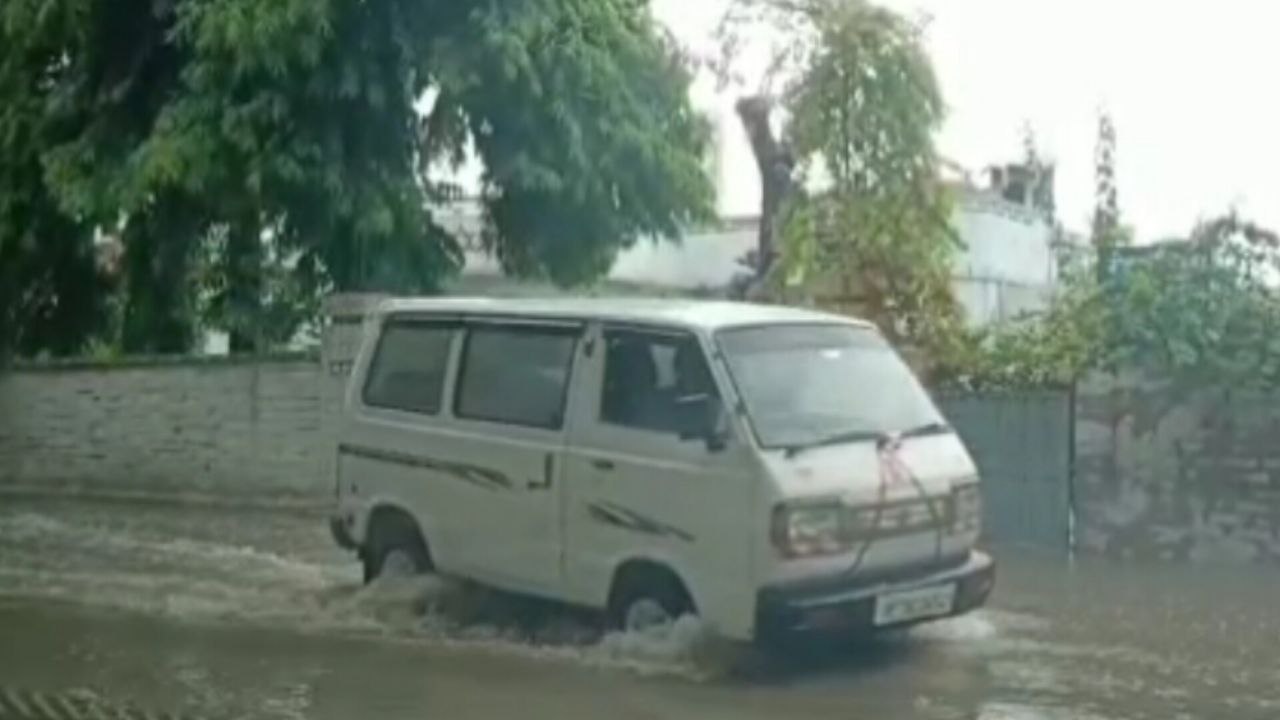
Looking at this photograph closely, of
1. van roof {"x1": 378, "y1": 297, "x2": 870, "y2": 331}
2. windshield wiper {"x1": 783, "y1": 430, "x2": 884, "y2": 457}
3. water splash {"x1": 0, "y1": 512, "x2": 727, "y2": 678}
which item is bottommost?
water splash {"x1": 0, "y1": 512, "x2": 727, "y2": 678}

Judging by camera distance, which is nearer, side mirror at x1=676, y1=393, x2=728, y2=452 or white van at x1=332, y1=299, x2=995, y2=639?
white van at x1=332, y1=299, x2=995, y2=639

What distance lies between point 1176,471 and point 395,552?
233 inches

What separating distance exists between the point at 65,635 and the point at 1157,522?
306 inches

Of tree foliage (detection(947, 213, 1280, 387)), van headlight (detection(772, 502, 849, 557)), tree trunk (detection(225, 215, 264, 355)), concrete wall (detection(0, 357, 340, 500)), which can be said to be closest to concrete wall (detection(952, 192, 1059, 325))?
tree foliage (detection(947, 213, 1280, 387))

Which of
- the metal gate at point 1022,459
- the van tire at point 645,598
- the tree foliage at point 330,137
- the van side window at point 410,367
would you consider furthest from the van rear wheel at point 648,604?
the tree foliage at point 330,137

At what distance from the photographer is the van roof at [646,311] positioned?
374 inches

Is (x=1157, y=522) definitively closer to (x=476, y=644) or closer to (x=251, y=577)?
(x=476, y=644)

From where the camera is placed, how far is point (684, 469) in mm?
9047

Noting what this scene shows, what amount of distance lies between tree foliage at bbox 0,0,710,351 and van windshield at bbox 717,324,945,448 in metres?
6.65

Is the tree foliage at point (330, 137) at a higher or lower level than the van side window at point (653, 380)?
higher

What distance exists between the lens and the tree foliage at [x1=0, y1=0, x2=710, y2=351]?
15672 mm

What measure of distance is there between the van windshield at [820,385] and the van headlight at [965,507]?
1.26 feet

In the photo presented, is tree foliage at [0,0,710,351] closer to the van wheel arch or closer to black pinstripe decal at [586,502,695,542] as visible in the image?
black pinstripe decal at [586,502,695,542]

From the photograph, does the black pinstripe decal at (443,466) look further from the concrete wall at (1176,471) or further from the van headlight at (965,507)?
the concrete wall at (1176,471)
